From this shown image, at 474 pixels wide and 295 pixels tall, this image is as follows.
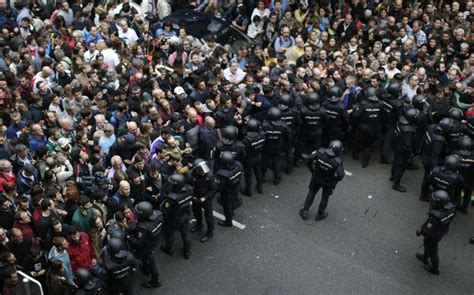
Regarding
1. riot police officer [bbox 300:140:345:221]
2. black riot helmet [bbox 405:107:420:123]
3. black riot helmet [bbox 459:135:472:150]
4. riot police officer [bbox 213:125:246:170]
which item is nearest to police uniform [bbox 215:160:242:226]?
riot police officer [bbox 213:125:246:170]

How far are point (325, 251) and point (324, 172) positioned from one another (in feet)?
4.23

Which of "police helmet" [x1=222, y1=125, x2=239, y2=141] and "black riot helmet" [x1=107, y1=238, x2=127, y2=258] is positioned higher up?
"police helmet" [x1=222, y1=125, x2=239, y2=141]

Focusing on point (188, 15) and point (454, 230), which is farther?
point (188, 15)

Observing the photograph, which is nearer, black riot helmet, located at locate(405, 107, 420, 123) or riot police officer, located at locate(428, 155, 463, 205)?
riot police officer, located at locate(428, 155, 463, 205)

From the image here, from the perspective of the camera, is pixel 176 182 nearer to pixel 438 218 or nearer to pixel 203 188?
pixel 203 188

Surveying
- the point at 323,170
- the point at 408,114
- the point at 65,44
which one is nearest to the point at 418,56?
the point at 408,114

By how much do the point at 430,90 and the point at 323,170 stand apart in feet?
12.8

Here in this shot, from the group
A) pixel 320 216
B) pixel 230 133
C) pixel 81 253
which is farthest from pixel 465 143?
pixel 81 253

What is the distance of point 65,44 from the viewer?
13.4 metres

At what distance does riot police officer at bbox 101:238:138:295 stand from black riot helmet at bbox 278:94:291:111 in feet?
14.5

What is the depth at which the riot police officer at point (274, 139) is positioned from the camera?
11.3 metres

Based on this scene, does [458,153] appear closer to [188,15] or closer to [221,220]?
[221,220]

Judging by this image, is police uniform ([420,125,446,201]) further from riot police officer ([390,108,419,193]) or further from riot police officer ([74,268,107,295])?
riot police officer ([74,268,107,295])

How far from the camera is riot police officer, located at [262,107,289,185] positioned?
11.3 metres
